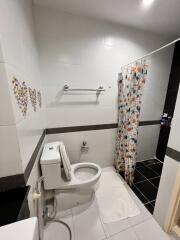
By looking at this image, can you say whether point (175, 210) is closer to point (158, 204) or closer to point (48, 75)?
point (158, 204)

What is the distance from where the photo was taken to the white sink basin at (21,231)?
1.15 feet

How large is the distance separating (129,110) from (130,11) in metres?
1.22

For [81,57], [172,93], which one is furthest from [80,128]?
[172,93]

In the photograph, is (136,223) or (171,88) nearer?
(136,223)

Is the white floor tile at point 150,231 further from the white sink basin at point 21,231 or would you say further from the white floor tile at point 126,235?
the white sink basin at point 21,231

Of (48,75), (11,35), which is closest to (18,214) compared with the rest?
(11,35)

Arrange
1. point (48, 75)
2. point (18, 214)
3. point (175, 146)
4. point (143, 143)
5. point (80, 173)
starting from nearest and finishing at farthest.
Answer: point (18, 214) < point (175, 146) < point (48, 75) < point (80, 173) < point (143, 143)

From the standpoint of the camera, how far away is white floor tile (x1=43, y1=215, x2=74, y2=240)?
1173 millimetres

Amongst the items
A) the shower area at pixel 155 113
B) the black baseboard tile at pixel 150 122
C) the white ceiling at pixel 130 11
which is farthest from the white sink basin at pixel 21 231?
the black baseboard tile at pixel 150 122

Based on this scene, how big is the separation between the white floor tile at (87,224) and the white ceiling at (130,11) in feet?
8.02

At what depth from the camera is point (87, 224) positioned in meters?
1.29

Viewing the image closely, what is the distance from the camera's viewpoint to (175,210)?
109cm

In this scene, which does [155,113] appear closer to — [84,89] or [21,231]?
[84,89]

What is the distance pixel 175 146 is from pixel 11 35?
1.49 m
